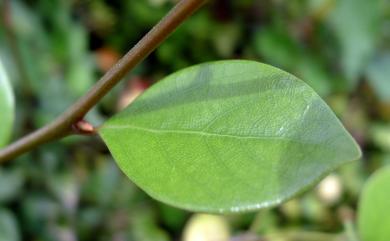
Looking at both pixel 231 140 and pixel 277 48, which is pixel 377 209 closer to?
pixel 231 140

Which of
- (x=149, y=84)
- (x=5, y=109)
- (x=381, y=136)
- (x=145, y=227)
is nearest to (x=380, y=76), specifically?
(x=381, y=136)

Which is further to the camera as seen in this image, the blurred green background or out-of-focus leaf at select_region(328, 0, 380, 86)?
out-of-focus leaf at select_region(328, 0, 380, 86)

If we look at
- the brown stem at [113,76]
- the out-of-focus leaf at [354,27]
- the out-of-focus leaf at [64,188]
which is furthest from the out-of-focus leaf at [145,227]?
the brown stem at [113,76]

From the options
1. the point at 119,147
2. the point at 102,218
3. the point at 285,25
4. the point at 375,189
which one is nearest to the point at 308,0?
the point at 285,25

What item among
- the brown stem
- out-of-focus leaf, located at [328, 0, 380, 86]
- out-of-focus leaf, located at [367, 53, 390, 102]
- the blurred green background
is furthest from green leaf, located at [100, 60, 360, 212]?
out-of-focus leaf, located at [367, 53, 390, 102]

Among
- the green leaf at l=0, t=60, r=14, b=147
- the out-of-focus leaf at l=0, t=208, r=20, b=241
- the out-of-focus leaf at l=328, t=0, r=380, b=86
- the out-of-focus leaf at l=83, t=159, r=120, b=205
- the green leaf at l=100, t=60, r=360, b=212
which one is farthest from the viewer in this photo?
the out-of-focus leaf at l=328, t=0, r=380, b=86

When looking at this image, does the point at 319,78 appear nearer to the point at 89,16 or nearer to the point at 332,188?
the point at 332,188

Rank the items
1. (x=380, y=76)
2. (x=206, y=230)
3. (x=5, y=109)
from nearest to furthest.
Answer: (x=5, y=109) → (x=206, y=230) → (x=380, y=76)

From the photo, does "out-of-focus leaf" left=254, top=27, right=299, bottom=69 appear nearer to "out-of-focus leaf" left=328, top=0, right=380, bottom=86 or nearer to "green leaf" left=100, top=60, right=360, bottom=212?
"out-of-focus leaf" left=328, top=0, right=380, bottom=86
